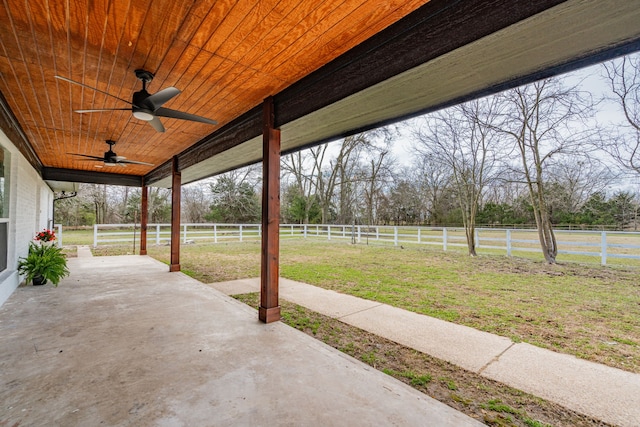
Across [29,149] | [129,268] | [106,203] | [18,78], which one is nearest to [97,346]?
[18,78]

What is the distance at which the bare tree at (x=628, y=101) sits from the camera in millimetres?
5168

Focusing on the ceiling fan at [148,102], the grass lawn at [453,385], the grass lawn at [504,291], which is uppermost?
the ceiling fan at [148,102]

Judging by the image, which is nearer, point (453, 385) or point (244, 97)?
point (453, 385)

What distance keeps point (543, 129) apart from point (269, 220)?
7.09 m

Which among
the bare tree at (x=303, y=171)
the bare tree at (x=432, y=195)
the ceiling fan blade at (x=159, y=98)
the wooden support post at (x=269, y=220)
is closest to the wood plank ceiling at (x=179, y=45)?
the ceiling fan blade at (x=159, y=98)

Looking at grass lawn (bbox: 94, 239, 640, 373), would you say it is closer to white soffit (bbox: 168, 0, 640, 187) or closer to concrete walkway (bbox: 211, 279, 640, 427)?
concrete walkway (bbox: 211, 279, 640, 427)

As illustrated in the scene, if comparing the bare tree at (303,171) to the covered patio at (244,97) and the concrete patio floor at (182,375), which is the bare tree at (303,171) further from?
the concrete patio floor at (182,375)

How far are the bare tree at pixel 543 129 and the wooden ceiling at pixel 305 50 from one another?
565cm

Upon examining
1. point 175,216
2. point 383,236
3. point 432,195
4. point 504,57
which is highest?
point 432,195

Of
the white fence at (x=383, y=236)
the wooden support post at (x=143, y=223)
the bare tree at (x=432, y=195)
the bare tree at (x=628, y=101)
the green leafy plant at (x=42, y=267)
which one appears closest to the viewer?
the green leafy plant at (x=42, y=267)

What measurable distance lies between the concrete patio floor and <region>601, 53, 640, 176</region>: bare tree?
22.0 ft

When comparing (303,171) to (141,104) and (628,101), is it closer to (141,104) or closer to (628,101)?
(628,101)

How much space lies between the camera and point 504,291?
4.41 m

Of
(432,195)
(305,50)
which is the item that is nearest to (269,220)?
(305,50)
